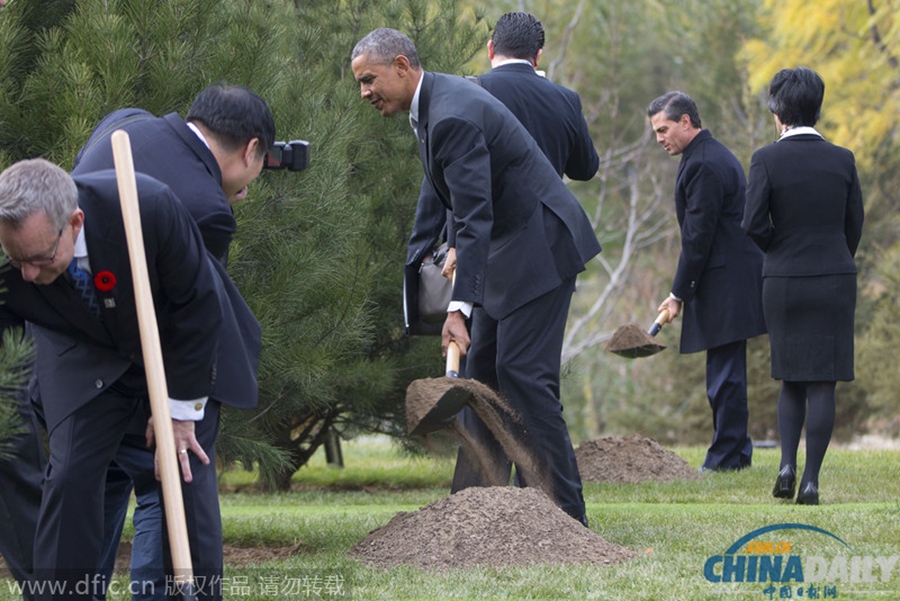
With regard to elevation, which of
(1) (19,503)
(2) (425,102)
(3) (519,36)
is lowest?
(1) (19,503)

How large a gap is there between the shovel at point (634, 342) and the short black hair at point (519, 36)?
82.9 inches

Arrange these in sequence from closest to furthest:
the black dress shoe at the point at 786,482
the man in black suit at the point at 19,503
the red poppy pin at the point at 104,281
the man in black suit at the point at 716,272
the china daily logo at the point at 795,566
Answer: the red poppy pin at the point at 104,281 → the man in black suit at the point at 19,503 → the china daily logo at the point at 795,566 → the black dress shoe at the point at 786,482 → the man in black suit at the point at 716,272

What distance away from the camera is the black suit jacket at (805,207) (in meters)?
6.48

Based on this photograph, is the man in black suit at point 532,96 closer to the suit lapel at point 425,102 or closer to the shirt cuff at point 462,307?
the suit lapel at point 425,102

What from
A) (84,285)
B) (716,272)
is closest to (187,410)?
(84,285)

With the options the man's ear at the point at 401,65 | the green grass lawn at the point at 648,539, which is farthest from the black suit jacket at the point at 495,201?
the green grass lawn at the point at 648,539

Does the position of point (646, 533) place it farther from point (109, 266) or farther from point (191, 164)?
point (109, 266)

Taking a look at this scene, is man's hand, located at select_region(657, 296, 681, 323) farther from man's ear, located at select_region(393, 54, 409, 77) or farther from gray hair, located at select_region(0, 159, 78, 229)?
gray hair, located at select_region(0, 159, 78, 229)

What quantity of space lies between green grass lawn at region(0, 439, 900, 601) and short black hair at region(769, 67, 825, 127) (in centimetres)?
203

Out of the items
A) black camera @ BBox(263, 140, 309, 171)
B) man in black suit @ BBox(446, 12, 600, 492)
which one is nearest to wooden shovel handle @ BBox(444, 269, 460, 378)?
man in black suit @ BBox(446, 12, 600, 492)

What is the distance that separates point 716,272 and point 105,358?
5.31 m

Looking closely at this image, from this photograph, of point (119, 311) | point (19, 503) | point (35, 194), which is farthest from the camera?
point (19, 503)

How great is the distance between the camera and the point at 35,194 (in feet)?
10.8

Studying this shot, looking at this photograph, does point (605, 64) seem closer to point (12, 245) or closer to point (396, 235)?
point (396, 235)
